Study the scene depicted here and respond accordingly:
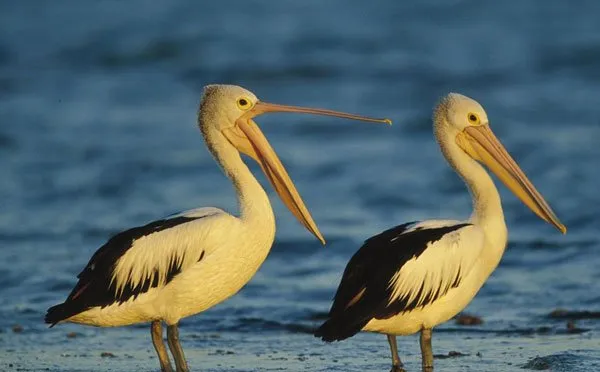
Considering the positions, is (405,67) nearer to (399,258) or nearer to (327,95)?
(327,95)

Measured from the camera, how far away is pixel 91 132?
18281 mm

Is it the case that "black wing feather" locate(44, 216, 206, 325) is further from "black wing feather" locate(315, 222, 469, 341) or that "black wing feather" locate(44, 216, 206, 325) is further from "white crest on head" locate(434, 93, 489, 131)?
"white crest on head" locate(434, 93, 489, 131)

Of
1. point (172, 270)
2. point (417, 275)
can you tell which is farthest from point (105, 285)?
point (417, 275)

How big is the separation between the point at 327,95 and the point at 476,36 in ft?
18.1

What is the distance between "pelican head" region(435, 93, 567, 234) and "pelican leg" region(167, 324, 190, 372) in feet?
6.70

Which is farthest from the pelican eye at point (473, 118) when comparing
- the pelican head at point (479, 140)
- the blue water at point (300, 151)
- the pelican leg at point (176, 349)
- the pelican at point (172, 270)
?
the pelican leg at point (176, 349)

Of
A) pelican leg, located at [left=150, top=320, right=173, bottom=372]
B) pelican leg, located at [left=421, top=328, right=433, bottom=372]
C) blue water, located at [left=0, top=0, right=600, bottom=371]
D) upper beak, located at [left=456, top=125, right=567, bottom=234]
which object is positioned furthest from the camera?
blue water, located at [left=0, top=0, right=600, bottom=371]

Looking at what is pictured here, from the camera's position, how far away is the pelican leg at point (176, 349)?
749cm

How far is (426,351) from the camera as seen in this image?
24.4 feet

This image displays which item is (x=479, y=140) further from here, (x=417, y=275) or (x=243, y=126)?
(x=243, y=126)

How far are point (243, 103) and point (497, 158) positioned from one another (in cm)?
158

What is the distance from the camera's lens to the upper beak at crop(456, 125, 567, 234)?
8.04 m

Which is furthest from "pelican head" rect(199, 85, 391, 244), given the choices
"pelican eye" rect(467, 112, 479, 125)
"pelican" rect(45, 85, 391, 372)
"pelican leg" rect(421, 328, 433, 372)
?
"pelican leg" rect(421, 328, 433, 372)

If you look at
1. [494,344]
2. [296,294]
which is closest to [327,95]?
[296,294]
